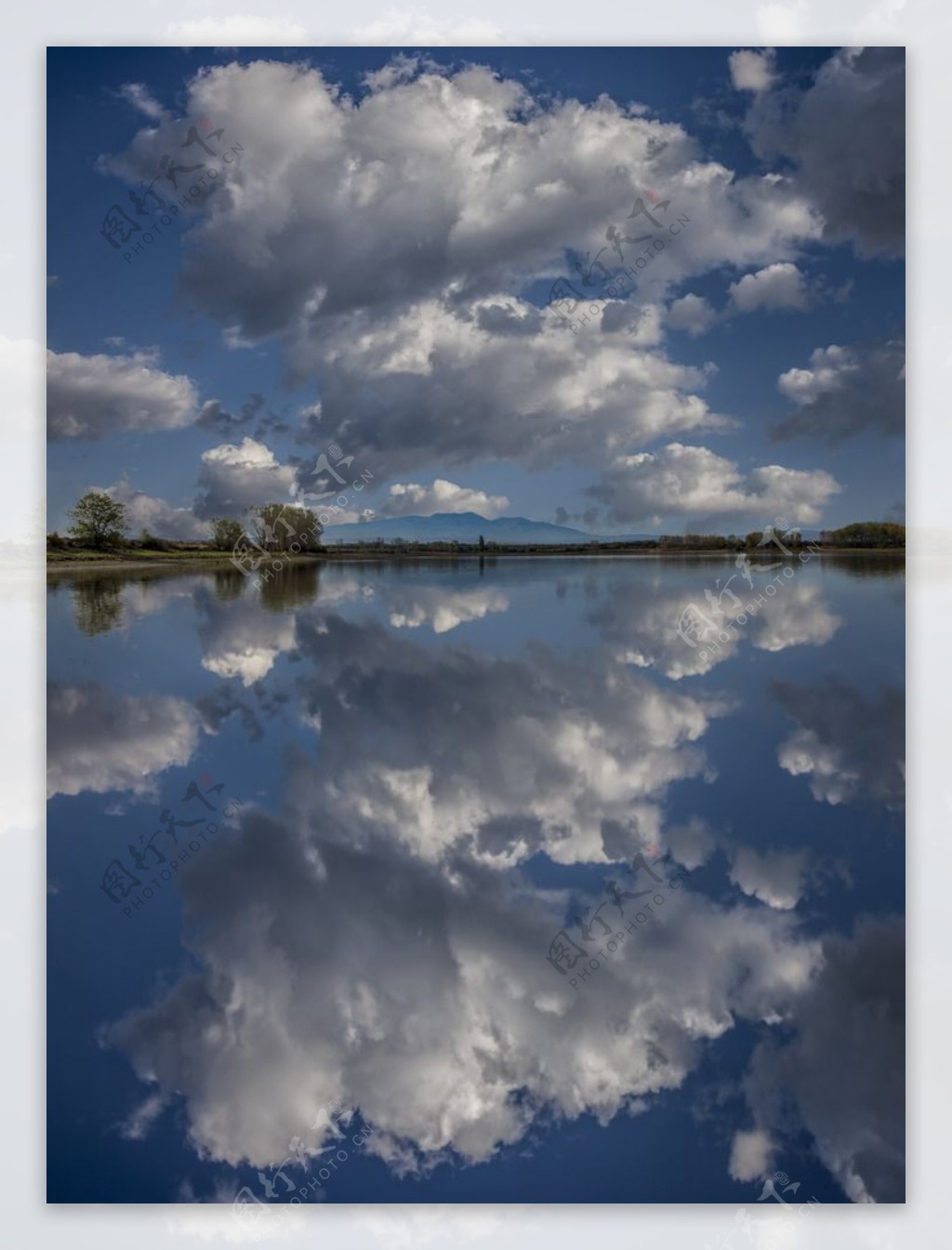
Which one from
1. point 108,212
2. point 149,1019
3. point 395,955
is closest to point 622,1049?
point 395,955

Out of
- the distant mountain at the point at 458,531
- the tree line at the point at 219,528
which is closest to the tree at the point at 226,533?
the tree line at the point at 219,528

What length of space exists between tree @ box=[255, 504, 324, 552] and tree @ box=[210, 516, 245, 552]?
67mm

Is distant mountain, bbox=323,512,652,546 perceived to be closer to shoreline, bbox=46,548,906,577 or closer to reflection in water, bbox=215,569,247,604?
shoreline, bbox=46,548,906,577

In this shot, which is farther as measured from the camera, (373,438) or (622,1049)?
(373,438)

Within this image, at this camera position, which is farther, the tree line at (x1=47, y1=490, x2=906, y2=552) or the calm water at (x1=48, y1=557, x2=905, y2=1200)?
the tree line at (x1=47, y1=490, x2=906, y2=552)

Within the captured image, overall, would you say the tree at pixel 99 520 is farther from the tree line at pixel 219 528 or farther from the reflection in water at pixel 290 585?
the reflection in water at pixel 290 585

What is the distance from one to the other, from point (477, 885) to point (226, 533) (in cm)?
156

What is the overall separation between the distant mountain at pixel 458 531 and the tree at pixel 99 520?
752 mm

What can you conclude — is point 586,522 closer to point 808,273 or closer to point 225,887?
point 808,273

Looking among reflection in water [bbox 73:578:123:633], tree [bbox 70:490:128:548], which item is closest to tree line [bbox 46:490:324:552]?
tree [bbox 70:490:128:548]

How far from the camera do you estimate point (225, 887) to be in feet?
9.50

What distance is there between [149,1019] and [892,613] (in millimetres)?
3009

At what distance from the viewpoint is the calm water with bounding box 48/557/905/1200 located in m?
2.76

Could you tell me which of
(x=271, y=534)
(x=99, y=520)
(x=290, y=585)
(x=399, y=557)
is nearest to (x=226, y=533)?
(x=271, y=534)
